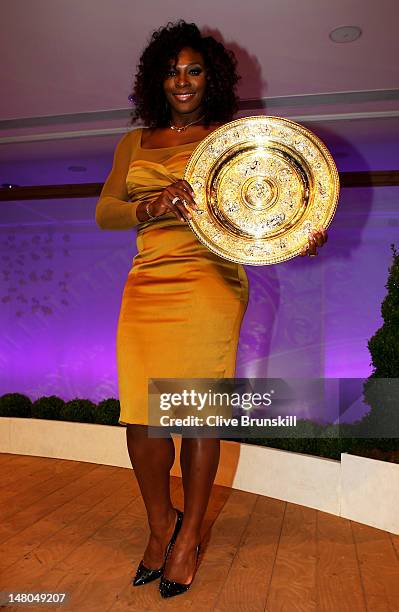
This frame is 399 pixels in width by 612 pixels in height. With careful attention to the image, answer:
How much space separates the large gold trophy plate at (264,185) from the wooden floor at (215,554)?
2.88 ft

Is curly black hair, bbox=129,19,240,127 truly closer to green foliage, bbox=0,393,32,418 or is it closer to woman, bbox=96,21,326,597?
woman, bbox=96,21,326,597

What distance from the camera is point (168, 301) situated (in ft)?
4.93

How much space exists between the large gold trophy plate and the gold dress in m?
0.08

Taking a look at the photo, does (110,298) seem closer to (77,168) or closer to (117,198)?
(77,168)

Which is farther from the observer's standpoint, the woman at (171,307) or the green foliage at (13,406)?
the green foliage at (13,406)

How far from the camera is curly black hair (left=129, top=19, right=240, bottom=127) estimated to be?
166cm

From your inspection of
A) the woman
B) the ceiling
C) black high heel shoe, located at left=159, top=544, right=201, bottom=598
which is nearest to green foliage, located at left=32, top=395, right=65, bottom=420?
the ceiling

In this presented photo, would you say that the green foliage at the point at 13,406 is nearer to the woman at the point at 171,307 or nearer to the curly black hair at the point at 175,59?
the woman at the point at 171,307

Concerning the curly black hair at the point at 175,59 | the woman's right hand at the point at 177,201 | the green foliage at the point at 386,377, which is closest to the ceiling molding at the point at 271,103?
the green foliage at the point at 386,377

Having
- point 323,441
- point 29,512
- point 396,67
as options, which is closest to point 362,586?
point 323,441

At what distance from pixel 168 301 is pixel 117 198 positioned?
1.21ft

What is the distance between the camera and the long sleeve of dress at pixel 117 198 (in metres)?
1.56

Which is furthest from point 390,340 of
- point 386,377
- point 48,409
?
point 48,409

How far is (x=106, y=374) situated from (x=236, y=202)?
3432 millimetres
